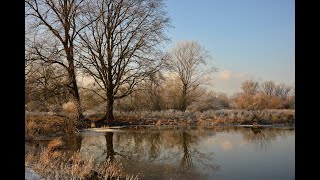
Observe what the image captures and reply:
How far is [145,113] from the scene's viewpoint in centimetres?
2272

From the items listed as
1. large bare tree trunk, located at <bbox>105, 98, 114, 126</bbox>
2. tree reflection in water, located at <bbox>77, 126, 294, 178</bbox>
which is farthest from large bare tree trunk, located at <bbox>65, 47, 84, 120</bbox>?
tree reflection in water, located at <bbox>77, 126, 294, 178</bbox>

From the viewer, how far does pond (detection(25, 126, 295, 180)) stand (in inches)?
289

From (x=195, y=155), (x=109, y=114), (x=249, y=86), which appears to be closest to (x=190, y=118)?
(x=109, y=114)

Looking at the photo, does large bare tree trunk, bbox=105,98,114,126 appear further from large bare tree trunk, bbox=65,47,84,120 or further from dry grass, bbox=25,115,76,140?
dry grass, bbox=25,115,76,140

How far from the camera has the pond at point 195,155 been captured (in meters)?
7.35

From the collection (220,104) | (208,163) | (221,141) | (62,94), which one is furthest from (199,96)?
(208,163)

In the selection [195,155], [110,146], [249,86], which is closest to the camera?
[195,155]

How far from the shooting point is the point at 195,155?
9680 millimetres

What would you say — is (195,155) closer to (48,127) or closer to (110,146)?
(110,146)

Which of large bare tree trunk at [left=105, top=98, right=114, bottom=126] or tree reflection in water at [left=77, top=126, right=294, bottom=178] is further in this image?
large bare tree trunk at [left=105, top=98, right=114, bottom=126]

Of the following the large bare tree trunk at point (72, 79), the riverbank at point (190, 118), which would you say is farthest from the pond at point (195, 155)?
the riverbank at point (190, 118)
